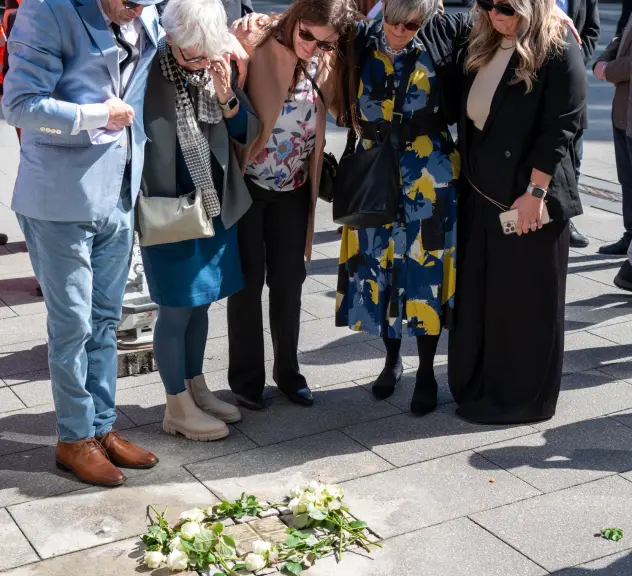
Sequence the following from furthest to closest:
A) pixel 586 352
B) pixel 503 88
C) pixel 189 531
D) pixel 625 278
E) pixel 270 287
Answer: pixel 625 278 → pixel 586 352 → pixel 270 287 → pixel 503 88 → pixel 189 531

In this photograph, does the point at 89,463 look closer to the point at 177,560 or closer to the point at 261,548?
the point at 177,560

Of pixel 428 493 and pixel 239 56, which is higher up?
pixel 239 56

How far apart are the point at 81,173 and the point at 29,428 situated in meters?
1.38

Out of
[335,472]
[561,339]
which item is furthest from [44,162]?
[561,339]

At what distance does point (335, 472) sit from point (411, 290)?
897 millimetres

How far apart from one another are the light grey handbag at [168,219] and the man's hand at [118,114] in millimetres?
436

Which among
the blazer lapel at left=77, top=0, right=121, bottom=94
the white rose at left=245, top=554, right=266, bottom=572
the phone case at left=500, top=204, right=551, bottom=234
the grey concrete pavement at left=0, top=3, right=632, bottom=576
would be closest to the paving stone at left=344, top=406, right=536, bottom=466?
the grey concrete pavement at left=0, top=3, right=632, bottom=576

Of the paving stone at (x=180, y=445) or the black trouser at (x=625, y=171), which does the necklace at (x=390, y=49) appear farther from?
the black trouser at (x=625, y=171)

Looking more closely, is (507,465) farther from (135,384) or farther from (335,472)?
(135,384)

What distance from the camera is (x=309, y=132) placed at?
434 centimetres

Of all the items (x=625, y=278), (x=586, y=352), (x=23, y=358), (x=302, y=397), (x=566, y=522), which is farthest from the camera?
(x=625, y=278)

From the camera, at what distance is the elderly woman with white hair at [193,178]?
3838 millimetres

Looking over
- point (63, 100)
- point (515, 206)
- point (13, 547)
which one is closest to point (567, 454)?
point (515, 206)

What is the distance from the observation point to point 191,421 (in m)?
4.35
